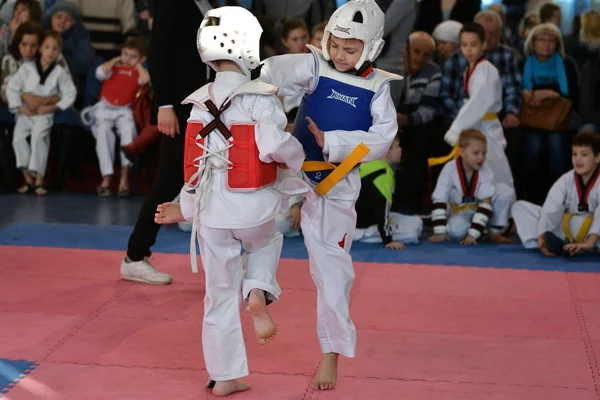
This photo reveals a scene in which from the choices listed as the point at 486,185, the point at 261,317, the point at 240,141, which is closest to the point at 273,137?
the point at 240,141

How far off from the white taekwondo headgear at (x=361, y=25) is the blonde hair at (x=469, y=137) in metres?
3.14

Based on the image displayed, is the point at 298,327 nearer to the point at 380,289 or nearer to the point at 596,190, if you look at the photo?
the point at 380,289

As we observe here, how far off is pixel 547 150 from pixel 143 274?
13.0 feet

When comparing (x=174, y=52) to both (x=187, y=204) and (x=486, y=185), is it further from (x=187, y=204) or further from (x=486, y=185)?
(x=486, y=185)

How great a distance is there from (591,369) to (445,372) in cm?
65

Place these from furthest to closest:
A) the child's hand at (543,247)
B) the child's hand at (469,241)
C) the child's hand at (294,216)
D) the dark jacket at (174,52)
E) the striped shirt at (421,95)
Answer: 1. the striped shirt at (421,95)
2. the child's hand at (294,216)
3. the child's hand at (469,241)
4. the child's hand at (543,247)
5. the dark jacket at (174,52)

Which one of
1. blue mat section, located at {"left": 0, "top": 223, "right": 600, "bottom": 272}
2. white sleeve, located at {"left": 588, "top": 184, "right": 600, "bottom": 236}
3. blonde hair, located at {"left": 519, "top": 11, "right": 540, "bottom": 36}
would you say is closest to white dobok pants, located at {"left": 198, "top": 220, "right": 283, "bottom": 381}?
blue mat section, located at {"left": 0, "top": 223, "right": 600, "bottom": 272}

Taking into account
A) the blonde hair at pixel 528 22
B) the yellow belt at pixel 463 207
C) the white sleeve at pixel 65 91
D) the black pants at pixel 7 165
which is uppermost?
the blonde hair at pixel 528 22

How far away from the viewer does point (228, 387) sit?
3633 millimetres

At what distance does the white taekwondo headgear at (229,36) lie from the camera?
346 cm

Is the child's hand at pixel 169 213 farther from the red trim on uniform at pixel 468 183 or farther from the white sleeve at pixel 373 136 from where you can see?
the red trim on uniform at pixel 468 183

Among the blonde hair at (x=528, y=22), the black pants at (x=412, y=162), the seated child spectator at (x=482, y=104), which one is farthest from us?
the blonde hair at (x=528, y=22)

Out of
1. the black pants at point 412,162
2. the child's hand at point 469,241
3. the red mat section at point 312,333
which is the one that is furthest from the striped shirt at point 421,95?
the red mat section at point 312,333

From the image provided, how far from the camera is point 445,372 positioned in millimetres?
3973
